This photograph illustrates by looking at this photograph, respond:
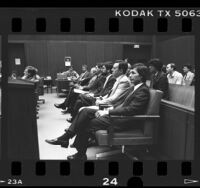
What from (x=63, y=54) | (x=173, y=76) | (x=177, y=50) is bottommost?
(x=173, y=76)

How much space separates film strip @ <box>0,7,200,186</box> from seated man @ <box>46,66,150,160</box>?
2.69ft

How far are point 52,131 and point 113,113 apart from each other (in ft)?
7.38

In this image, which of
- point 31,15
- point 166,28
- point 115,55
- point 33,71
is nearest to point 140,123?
point 166,28

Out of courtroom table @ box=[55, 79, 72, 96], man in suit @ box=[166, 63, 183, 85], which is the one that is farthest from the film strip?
courtroom table @ box=[55, 79, 72, 96]

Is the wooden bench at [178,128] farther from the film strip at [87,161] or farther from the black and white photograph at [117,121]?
the film strip at [87,161]

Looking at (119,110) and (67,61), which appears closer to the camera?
(119,110)

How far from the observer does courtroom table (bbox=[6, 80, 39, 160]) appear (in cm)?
300

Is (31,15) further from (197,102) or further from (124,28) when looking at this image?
(197,102)

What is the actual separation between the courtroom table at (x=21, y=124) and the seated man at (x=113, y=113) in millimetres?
1023

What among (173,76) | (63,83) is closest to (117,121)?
(173,76)

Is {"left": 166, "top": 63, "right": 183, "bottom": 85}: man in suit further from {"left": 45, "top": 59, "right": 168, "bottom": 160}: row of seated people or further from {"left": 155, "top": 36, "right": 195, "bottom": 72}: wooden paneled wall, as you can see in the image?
{"left": 155, "top": 36, "right": 195, "bottom": 72}: wooden paneled wall

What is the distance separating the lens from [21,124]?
9.99 feet

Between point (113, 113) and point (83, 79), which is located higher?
point (83, 79)

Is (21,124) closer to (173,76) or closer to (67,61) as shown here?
(173,76)
